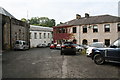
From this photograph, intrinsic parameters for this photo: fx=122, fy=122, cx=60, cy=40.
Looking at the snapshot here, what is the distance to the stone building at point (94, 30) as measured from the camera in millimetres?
26016

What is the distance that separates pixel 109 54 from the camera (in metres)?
8.14

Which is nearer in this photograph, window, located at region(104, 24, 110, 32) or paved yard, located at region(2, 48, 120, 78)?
paved yard, located at region(2, 48, 120, 78)

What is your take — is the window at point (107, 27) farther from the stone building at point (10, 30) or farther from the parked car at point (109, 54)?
the stone building at point (10, 30)

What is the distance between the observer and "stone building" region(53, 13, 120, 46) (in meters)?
26.0

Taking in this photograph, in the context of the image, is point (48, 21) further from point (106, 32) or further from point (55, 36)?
point (106, 32)

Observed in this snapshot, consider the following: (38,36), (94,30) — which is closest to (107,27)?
(94,30)

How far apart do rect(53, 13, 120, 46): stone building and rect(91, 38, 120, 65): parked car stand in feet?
61.1

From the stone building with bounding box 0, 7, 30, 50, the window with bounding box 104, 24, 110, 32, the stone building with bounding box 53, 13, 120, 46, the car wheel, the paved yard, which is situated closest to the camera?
the paved yard

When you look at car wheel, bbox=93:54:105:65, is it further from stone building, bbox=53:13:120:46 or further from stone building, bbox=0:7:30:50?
stone building, bbox=53:13:120:46

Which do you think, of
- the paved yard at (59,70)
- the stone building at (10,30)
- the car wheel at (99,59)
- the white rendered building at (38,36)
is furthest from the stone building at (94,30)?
the paved yard at (59,70)

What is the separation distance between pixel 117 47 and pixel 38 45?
1344 inches

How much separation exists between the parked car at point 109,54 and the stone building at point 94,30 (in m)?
18.6

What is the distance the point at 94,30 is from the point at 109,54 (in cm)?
2105

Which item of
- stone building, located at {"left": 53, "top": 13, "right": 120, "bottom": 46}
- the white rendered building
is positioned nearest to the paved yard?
stone building, located at {"left": 53, "top": 13, "right": 120, "bottom": 46}
